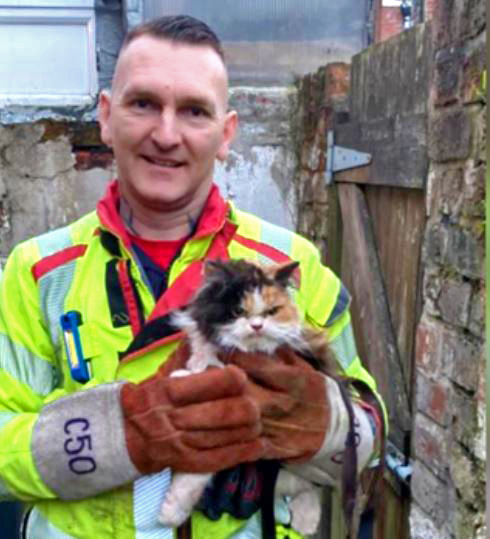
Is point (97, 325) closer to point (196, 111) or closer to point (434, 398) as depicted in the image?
point (196, 111)

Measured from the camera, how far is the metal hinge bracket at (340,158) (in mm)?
4363

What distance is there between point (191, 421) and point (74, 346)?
0.34 m

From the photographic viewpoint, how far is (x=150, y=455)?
190 cm

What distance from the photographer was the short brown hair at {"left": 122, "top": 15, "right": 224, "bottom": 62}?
2.13m

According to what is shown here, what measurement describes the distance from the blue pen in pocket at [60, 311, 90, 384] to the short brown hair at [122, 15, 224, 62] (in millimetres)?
Result: 716

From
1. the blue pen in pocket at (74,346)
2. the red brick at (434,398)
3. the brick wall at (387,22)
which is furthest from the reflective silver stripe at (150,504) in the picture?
the brick wall at (387,22)

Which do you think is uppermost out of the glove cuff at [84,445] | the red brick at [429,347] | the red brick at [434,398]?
the glove cuff at [84,445]

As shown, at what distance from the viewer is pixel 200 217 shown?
2.18 meters

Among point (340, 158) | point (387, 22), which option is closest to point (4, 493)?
point (340, 158)

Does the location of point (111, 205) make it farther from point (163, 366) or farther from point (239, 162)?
point (239, 162)

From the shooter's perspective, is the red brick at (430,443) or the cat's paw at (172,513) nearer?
the cat's paw at (172,513)

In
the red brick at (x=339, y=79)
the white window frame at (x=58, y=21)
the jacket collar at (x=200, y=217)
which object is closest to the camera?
the jacket collar at (x=200, y=217)

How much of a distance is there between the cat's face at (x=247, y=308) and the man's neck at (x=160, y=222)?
18cm

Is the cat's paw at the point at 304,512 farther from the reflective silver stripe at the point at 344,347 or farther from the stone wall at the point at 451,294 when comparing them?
the stone wall at the point at 451,294
